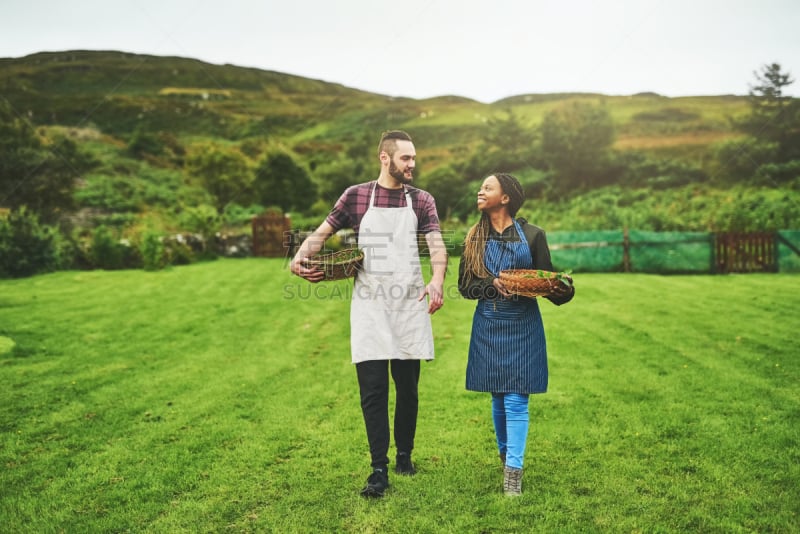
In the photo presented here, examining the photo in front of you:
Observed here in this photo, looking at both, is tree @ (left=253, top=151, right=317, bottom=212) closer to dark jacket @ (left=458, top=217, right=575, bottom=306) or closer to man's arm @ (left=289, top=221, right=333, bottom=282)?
man's arm @ (left=289, top=221, right=333, bottom=282)

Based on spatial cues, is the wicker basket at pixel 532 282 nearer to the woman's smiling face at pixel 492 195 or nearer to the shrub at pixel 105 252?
the woman's smiling face at pixel 492 195

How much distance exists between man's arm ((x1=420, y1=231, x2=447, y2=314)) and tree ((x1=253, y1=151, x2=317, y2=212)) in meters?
26.4

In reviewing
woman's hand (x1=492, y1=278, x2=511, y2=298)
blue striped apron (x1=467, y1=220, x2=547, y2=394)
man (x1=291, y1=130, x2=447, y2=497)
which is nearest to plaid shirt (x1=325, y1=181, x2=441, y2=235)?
man (x1=291, y1=130, x2=447, y2=497)

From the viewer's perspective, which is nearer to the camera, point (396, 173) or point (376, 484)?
point (376, 484)

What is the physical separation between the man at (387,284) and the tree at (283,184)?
86.1ft

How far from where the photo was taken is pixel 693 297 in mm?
12336

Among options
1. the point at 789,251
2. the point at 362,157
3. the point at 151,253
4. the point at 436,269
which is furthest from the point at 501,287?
the point at 362,157

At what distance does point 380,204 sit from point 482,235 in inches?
29.2

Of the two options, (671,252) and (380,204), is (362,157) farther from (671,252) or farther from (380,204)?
(380,204)

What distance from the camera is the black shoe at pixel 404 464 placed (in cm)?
446

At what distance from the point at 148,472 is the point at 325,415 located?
183 centimetres

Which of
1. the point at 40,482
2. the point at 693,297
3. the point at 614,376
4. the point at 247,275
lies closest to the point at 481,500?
the point at 40,482

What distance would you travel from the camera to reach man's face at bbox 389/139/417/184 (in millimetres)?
4152

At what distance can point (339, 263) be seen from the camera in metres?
4.04
